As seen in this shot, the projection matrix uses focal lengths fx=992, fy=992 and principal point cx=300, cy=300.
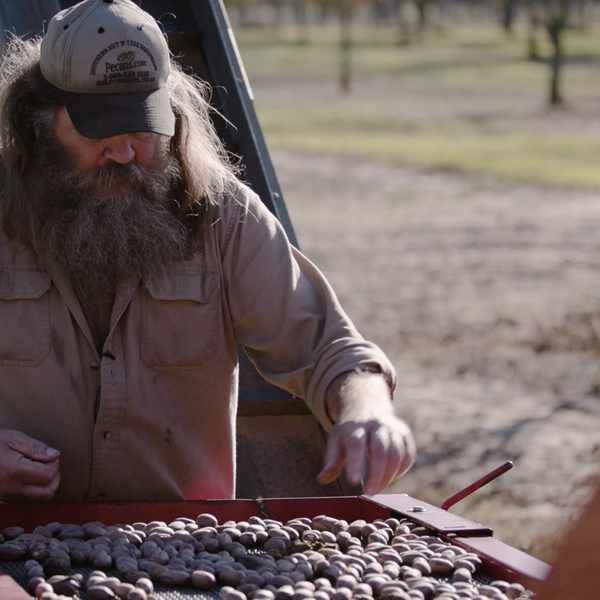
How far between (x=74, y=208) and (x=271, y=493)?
1.72 metres

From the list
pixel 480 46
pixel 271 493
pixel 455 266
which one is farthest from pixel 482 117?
pixel 480 46

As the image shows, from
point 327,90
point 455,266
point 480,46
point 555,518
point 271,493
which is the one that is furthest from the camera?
point 480,46

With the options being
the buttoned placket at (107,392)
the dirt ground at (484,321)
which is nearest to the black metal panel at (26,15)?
the buttoned placket at (107,392)

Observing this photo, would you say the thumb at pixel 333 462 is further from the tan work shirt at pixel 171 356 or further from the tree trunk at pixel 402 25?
the tree trunk at pixel 402 25

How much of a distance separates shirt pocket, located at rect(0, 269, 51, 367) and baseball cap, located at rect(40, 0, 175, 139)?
0.45 metres

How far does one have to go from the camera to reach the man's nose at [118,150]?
2.76 m

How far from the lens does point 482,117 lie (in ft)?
93.9

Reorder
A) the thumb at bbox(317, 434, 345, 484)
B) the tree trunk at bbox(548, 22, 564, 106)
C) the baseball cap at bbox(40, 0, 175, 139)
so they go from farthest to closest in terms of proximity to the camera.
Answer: the tree trunk at bbox(548, 22, 564, 106)
the baseball cap at bbox(40, 0, 175, 139)
the thumb at bbox(317, 434, 345, 484)

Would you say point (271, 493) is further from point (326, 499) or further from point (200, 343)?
point (326, 499)

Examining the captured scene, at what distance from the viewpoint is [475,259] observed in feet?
37.3

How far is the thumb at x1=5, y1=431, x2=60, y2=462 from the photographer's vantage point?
8.24 ft

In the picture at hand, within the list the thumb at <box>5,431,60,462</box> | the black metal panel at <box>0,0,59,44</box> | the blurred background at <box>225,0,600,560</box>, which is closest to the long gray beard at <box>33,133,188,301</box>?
the thumb at <box>5,431,60,462</box>

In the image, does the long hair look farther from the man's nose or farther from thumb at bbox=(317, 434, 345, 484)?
thumb at bbox=(317, 434, 345, 484)

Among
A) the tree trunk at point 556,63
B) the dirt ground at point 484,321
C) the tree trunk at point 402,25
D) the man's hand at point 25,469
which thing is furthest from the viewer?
the tree trunk at point 402,25
